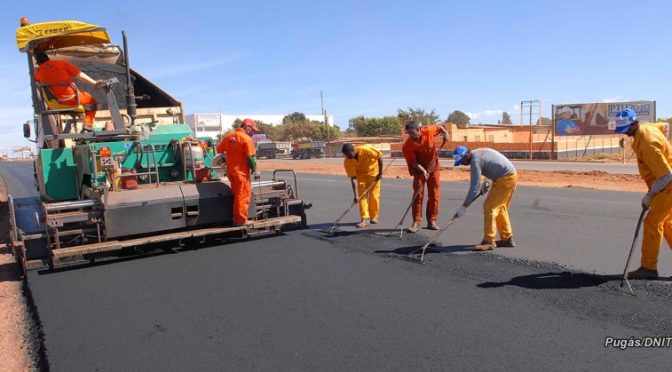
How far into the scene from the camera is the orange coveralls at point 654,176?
15.3 ft

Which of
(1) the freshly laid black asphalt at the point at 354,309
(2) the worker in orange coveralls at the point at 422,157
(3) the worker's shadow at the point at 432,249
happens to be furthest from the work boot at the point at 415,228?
(3) the worker's shadow at the point at 432,249

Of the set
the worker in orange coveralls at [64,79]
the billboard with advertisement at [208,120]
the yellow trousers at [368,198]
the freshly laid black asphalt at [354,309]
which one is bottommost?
the freshly laid black asphalt at [354,309]

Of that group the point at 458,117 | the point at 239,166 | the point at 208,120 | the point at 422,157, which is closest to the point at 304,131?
the point at 208,120

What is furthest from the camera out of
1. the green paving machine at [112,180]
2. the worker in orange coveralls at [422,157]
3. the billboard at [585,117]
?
the billboard at [585,117]

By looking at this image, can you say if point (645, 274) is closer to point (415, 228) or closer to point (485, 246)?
point (485, 246)

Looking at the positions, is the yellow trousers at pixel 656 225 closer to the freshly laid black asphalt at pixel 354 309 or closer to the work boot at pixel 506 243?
the freshly laid black asphalt at pixel 354 309

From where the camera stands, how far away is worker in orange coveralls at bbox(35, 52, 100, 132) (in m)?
7.06

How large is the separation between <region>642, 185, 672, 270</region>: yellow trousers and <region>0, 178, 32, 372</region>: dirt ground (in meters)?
5.11

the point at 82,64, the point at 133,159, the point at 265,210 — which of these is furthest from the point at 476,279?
the point at 82,64

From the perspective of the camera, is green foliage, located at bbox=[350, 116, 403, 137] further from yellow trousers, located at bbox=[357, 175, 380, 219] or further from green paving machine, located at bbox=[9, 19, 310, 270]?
green paving machine, located at bbox=[9, 19, 310, 270]

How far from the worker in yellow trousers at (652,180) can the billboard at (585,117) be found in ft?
93.5

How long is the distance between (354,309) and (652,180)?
9.50ft

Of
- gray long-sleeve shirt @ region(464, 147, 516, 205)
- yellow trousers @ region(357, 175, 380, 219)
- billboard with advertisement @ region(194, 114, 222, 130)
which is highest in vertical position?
billboard with advertisement @ region(194, 114, 222, 130)

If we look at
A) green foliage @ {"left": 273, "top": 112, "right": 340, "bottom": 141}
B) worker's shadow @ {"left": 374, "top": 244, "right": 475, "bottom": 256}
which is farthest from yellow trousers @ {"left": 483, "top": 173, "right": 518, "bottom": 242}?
green foliage @ {"left": 273, "top": 112, "right": 340, "bottom": 141}
